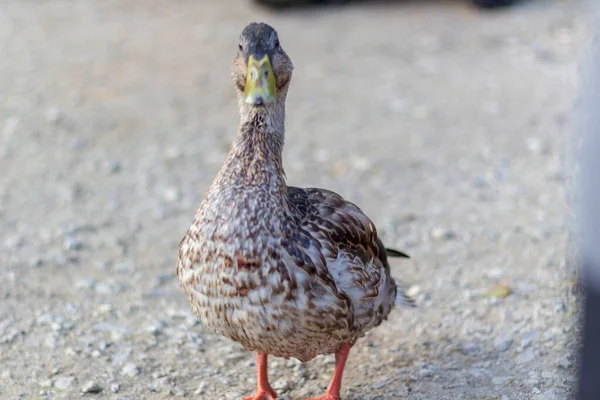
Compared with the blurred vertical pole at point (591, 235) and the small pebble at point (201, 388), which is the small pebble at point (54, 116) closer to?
the small pebble at point (201, 388)

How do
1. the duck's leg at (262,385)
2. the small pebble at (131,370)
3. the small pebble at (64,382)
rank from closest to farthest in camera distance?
the duck's leg at (262,385)
the small pebble at (64,382)
the small pebble at (131,370)

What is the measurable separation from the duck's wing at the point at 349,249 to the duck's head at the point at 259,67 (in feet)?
1.91

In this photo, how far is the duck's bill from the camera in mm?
4020

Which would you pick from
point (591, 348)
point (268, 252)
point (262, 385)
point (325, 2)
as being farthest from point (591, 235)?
point (325, 2)

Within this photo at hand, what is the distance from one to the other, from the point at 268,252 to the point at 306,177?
3.81 metres

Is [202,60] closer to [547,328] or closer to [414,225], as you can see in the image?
[414,225]

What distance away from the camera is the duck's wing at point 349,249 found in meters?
4.17

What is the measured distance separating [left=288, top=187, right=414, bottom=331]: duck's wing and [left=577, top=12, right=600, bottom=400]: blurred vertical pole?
2.17 meters

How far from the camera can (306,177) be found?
304 inches

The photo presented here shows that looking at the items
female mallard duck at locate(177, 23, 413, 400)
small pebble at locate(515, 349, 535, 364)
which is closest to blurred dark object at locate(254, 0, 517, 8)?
small pebble at locate(515, 349, 535, 364)

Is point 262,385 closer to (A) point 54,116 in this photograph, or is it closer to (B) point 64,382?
(B) point 64,382

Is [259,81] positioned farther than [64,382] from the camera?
No

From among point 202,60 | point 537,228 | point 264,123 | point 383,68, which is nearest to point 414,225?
point 537,228

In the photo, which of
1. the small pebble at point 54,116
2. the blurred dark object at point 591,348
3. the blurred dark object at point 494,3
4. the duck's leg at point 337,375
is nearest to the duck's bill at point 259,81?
the duck's leg at point 337,375
